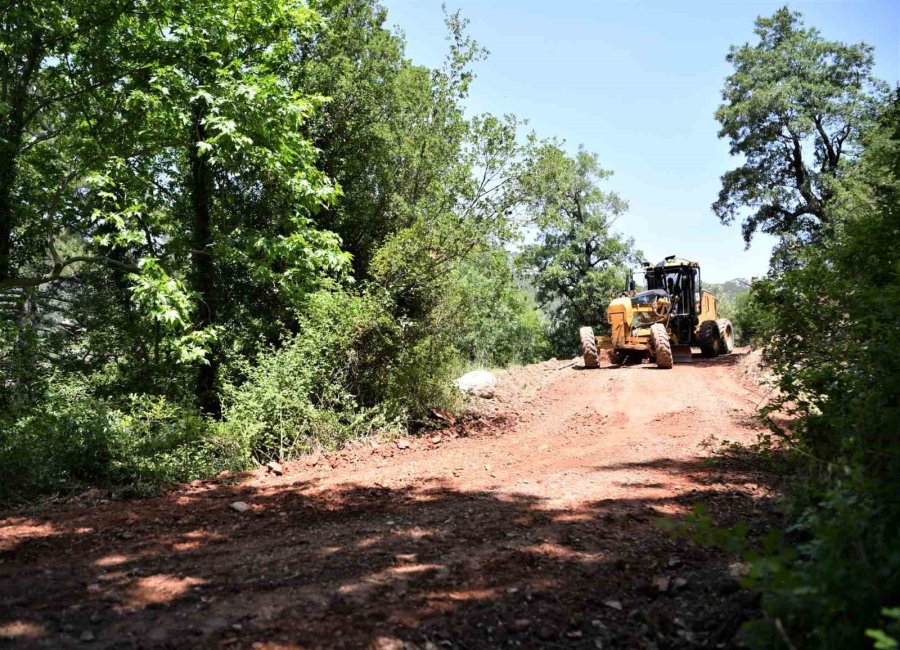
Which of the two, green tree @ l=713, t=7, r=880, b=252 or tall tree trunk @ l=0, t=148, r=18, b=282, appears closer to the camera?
tall tree trunk @ l=0, t=148, r=18, b=282

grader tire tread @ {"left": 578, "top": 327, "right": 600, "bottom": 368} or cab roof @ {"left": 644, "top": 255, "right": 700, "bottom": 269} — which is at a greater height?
cab roof @ {"left": 644, "top": 255, "right": 700, "bottom": 269}

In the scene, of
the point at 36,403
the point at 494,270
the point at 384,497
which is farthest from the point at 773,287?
the point at 36,403

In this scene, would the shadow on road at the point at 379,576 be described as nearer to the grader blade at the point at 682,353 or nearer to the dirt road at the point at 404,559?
the dirt road at the point at 404,559

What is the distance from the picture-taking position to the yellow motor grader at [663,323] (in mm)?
15609

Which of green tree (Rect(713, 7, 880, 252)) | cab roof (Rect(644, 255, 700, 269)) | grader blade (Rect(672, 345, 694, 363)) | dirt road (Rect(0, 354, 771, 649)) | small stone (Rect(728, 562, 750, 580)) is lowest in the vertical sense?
dirt road (Rect(0, 354, 771, 649))

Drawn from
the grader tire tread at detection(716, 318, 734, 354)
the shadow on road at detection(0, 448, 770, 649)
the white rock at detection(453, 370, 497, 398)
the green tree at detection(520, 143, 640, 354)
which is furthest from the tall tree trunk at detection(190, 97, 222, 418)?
the green tree at detection(520, 143, 640, 354)

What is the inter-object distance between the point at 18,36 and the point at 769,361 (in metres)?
11.3

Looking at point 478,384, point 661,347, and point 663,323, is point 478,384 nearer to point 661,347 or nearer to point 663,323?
point 661,347

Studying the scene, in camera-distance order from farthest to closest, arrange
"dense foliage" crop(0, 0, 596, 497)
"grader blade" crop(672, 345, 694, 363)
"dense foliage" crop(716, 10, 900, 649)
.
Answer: "grader blade" crop(672, 345, 694, 363) < "dense foliage" crop(0, 0, 596, 497) < "dense foliage" crop(716, 10, 900, 649)

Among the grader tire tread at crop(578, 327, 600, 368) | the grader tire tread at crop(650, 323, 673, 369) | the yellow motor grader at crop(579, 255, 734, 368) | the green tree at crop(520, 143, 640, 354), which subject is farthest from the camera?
the green tree at crop(520, 143, 640, 354)

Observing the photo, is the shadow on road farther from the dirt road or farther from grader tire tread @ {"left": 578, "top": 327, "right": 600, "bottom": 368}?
grader tire tread @ {"left": 578, "top": 327, "right": 600, "bottom": 368}

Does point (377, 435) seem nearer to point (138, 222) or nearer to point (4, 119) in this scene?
point (138, 222)

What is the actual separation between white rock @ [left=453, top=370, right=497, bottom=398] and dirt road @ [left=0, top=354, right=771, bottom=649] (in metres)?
4.69

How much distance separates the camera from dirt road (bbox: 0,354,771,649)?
2920mm
